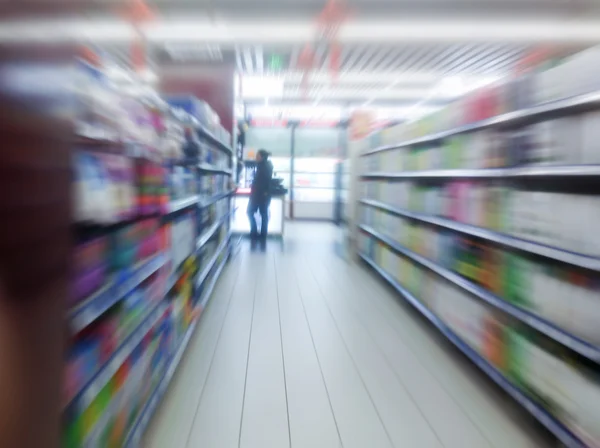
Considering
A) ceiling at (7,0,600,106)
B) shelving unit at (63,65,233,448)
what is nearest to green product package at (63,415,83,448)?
shelving unit at (63,65,233,448)

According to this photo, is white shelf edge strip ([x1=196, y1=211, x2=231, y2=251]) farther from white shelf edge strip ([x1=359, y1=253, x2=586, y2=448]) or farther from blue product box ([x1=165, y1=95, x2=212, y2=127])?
white shelf edge strip ([x1=359, y1=253, x2=586, y2=448])

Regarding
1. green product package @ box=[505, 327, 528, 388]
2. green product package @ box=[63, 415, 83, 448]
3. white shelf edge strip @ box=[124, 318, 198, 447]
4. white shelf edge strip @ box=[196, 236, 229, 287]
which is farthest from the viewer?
white shelf edge strip @ box=[196, 236, 229, 287]

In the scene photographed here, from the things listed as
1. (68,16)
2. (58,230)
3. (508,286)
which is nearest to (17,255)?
(58,230)

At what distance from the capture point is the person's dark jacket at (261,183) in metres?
8.10

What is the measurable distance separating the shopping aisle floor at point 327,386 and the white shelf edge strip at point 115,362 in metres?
0.54

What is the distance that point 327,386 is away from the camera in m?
2.71

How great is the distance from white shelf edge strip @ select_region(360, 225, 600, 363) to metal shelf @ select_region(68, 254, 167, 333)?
1797 millimetres

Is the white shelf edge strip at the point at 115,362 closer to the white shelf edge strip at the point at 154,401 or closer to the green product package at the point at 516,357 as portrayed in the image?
the white shelf edge strip at the point at 154,401

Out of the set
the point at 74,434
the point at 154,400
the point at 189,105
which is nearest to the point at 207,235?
the point at 189,105

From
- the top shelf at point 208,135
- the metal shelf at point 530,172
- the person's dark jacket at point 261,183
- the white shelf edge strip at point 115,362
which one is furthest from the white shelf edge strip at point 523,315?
the person's dark jacket at point 261,183

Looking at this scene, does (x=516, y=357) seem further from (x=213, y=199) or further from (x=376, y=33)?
(x=376, y=33)

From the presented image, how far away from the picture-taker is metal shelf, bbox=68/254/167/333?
126cm

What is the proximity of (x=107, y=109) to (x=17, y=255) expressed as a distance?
679 mm

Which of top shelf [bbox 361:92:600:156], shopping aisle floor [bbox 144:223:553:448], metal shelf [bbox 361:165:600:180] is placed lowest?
shopping aisle floor [bbox 144:223:553:448]
